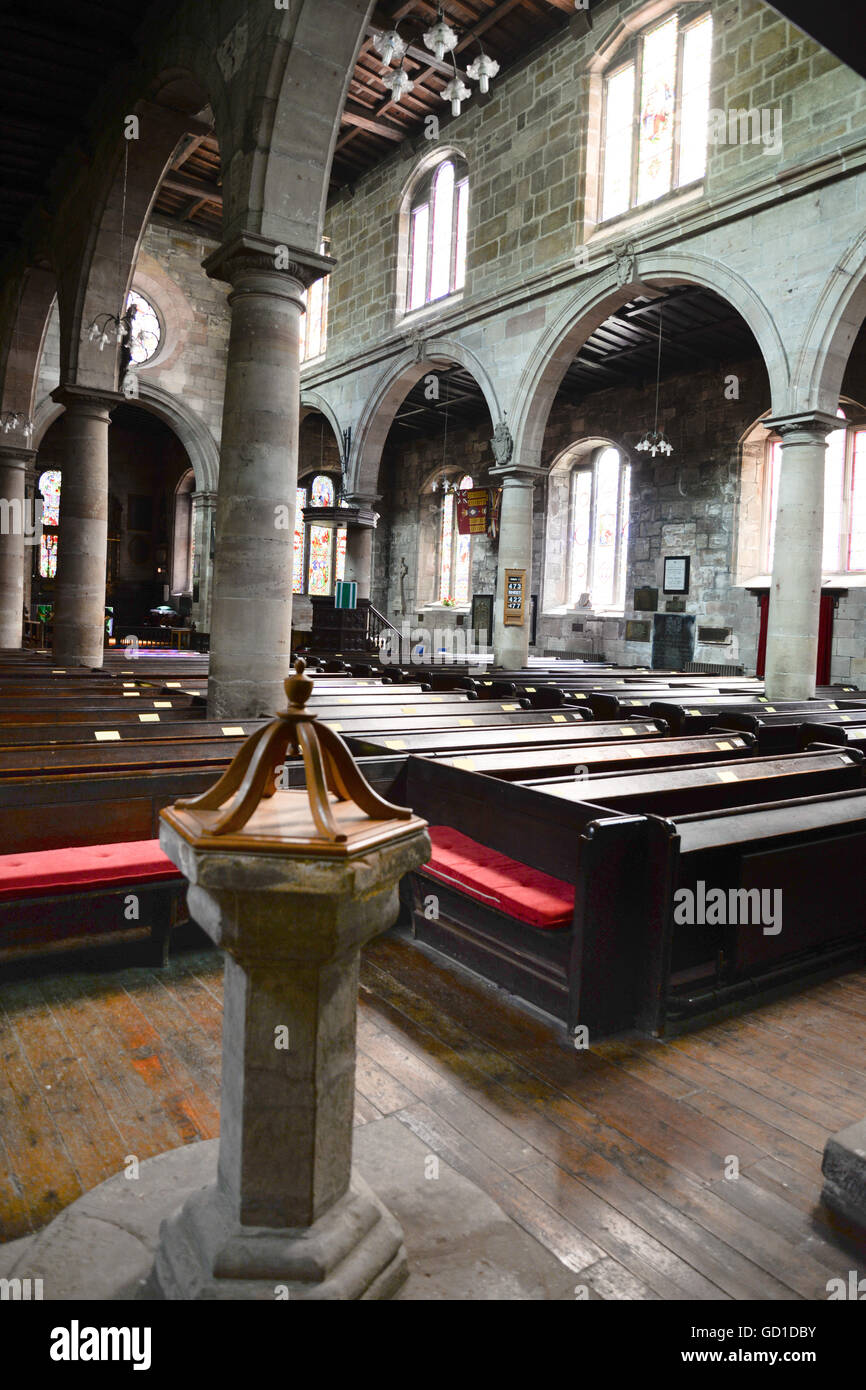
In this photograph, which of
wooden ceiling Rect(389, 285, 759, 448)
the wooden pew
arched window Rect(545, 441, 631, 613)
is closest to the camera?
the wooden pew

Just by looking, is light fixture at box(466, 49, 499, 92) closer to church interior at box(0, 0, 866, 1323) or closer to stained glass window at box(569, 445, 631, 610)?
church interior at box(0, 0, 866, 1323)

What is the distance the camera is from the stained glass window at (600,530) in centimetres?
1678

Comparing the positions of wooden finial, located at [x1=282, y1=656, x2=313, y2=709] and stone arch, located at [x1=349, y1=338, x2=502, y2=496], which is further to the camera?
stone arch, located at [x1=349, y1=338, x2=502, y2=496]

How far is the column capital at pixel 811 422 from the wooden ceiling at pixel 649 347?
399 cm

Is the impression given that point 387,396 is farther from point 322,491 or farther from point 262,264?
point 262,264

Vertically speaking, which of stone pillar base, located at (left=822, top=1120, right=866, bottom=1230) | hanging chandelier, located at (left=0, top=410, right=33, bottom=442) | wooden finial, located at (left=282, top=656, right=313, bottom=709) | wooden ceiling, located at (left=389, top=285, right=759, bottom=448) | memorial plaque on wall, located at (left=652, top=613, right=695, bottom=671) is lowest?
stone pillar base, located at (left=822, top=1120, right=866, bottom=1230)

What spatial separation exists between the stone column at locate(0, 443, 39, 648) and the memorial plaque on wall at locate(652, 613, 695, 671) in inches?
408

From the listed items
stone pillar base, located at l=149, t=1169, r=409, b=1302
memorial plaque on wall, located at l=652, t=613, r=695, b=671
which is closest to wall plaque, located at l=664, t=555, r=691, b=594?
memorial plaque on wall, located at l=652, t=613, r=695, b=671

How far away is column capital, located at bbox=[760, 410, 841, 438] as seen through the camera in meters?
9.00

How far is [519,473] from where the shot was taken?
12.5m

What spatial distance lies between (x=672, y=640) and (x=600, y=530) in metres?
3.10

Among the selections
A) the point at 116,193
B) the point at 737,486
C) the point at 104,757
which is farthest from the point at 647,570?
the point at 104,757

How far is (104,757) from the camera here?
159 inches

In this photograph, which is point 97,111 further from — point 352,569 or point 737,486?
point 737,486
